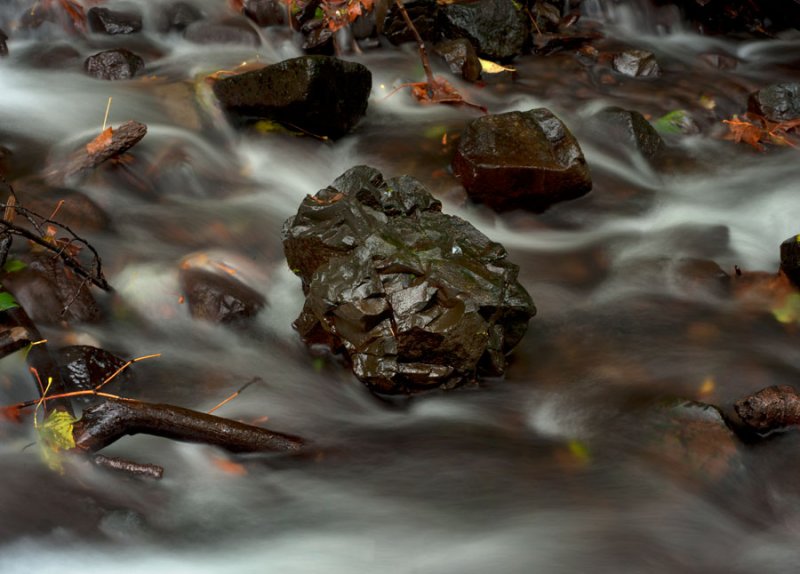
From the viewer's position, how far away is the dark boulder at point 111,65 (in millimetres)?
6840

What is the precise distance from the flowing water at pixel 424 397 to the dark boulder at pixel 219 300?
8 cm

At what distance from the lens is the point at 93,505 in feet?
9.62

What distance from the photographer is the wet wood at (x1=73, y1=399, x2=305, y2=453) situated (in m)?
3.03

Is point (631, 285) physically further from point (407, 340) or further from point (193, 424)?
point (193, 424)

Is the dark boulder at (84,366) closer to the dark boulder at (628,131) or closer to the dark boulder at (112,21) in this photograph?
the dark boulder at (628,131)

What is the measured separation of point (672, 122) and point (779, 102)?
43.8 inches

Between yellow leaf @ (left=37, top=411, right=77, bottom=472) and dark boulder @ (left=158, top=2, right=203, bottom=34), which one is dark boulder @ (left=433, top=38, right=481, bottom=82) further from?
yellow leaf @ (left=37, top=411, right=77, bottom=472)

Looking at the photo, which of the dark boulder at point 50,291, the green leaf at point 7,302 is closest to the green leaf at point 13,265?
the dark boulder at point 50,291

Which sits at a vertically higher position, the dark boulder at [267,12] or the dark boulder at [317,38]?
the dark boulder at [267,12]

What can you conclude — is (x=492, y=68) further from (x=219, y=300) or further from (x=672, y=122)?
(x=219, y=300)

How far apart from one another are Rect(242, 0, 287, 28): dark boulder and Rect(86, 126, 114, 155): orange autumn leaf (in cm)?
312

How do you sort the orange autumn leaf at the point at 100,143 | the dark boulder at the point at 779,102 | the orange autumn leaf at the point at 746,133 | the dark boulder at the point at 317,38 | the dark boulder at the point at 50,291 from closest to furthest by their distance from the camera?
the dark boulder at the point at 50,291
the orange autumn leaf at the point at 100,143
the orange autumn leaf at the point at 746,133
the dark boulder at the point at 779,102
the dark boulder at the point at 317,38

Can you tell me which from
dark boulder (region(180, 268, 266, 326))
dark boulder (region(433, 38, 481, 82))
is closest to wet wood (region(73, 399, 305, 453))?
dark boulder (region(180, 268, 266, 326))

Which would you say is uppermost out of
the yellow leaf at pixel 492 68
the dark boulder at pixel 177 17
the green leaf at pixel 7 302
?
the green leaf at pixel 7 302
